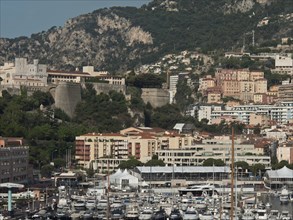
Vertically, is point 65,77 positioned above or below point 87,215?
above

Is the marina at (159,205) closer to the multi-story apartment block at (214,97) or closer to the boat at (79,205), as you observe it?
the boat at (79,205)

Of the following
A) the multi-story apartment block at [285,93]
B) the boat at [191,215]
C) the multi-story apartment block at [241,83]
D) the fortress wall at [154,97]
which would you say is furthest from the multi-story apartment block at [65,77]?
the boat at [191,215]

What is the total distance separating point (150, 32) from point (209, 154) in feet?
274

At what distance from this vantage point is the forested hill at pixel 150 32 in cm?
17112

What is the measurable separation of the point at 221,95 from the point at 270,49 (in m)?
20.6

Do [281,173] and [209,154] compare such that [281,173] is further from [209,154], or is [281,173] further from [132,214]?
[132,214]

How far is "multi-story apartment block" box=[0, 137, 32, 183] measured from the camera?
7931 centimetres

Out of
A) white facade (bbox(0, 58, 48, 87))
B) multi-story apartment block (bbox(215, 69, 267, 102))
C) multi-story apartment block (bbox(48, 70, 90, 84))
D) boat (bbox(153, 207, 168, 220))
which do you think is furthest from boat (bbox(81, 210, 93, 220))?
multi-story apartment block (bbox(215, 69, 267, 102))

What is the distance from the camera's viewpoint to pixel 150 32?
182 metres

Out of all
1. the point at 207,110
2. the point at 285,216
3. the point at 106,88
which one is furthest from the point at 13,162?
the point at 207,110

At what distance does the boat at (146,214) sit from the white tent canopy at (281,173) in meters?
25.3

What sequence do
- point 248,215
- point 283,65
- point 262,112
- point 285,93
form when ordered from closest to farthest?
point 248,215, point 262,112, point 285,93, point 283,65

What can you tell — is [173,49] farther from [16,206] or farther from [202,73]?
[16,206]

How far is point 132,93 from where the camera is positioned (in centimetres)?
11781
